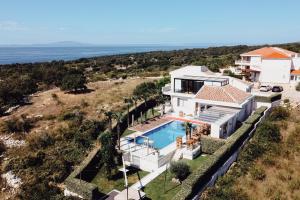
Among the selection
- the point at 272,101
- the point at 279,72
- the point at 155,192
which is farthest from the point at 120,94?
the point at 279,72

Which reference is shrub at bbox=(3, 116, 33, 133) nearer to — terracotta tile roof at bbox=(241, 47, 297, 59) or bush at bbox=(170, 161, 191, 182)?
bush at bbox=(170, 161, 191, 182)

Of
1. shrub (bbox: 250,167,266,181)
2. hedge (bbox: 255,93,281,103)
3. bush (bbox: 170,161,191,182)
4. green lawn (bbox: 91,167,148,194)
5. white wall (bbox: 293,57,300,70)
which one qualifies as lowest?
green lawn (bbox: 91,167,148,194)

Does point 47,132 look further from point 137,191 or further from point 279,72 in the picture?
point 279,72

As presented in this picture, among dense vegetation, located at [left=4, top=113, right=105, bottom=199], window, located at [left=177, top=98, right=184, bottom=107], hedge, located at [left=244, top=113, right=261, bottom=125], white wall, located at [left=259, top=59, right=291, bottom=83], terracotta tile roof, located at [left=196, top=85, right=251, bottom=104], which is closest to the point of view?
dense vegetation, located at [left=4, top=113, right=105, bottom=199]

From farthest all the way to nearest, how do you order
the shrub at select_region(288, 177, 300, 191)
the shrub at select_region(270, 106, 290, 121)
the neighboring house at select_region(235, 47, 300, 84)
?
the neighboring house at select_region(235, 47, 300, 84)
the shrub at select_region(270, 106, 290, 121)
the shrub at select_region(288, 177, 300, 191)

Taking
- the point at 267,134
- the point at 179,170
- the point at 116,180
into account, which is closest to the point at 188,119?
the point at 267,134

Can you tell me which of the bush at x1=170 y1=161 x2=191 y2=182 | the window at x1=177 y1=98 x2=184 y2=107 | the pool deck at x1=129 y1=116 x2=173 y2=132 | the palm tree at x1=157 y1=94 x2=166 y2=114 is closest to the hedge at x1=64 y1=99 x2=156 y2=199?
the pool deck at x1=129 y1=116 x2=173 y2=132

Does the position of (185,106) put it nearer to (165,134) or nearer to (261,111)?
(165,134)
